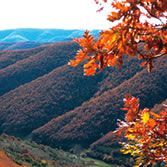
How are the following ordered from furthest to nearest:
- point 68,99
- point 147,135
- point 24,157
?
point 68,99, point 24,157, point 147,135

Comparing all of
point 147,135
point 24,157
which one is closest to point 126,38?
point 147,135

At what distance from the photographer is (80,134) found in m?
Result: 34.1

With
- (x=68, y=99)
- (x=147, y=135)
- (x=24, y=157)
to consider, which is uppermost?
(x=147, y=135)

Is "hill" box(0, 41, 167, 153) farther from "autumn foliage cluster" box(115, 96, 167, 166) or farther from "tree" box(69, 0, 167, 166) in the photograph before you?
"tree" box(69, 0, 167, 166)

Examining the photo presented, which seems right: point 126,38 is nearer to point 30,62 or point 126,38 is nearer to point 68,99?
point 68,99

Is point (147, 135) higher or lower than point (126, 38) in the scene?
lower

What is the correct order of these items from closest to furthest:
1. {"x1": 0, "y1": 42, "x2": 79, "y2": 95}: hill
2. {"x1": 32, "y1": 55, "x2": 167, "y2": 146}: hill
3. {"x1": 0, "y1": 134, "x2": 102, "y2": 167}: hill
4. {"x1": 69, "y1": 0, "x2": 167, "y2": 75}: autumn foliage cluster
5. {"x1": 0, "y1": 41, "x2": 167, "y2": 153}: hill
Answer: {"x1": 69, "y1": 0, "x2": 167, "y2": 75}: autumn foliage cluster < {"x1": 0, "y1": 134, "x2": 102, "y2": 167}: hill < {"x1": 32, "y1": 55, "x2": 167, "y2": 146}: hill < {"x1": 0, "y1": 41, "x2": 167, "y2": 153}: hill < {"x1": 0, "y1": 42, "x2": 79, "y2": 95}: hill

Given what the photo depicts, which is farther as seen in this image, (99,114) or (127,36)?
(99,114)

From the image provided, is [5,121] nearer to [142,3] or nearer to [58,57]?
[58,57]

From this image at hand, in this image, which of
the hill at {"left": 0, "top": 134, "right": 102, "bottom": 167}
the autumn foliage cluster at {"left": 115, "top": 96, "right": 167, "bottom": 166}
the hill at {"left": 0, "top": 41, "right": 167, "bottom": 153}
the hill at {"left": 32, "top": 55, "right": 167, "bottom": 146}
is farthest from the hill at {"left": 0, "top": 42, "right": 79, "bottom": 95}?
the autumn foliage cluster at {"left": 115, "top": 96, "right": 167, "bottom": 166}

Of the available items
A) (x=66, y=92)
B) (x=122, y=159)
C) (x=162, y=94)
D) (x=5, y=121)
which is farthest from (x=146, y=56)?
(x=66, y=92)

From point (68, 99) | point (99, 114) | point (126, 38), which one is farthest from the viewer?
point (68, 99)

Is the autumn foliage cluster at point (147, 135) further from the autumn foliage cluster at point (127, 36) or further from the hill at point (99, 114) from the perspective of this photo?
the hill at point (99, 114)

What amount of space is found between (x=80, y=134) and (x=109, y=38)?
33.6 metres
